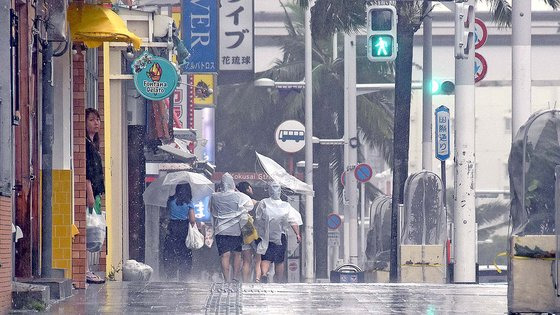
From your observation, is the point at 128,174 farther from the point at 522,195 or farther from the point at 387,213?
the point at 522,195

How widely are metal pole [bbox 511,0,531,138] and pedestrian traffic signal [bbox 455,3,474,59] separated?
0.87 meters

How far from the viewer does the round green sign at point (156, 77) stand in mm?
23953

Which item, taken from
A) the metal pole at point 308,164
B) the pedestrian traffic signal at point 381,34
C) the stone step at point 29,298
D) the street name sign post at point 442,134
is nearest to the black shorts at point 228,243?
the pedestrian traffic signal at point 381,34

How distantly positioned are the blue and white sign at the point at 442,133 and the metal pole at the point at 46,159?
16.7 m

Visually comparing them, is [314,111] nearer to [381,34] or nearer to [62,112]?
[381,34]

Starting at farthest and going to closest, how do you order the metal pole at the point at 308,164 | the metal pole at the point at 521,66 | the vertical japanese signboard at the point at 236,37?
the metal pole at the point at 308,164 < the vertical japanese signboard at the point at 236,37 < the metal pole at the point at 521,66

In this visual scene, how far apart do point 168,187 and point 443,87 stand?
24.4 feet

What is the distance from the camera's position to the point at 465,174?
78.9ft

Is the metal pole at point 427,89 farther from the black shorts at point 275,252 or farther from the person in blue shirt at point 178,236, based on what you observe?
the person in blue shirt at point 178,236

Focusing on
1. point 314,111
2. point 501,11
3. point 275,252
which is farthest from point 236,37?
point 314,111

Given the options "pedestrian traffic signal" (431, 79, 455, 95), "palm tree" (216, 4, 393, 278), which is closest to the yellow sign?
"palm tree" (216, 4, 393, 278)

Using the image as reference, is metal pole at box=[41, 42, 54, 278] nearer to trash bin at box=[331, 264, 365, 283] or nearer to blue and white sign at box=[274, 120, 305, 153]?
trash bin at box=[331, 264, 365, 283]

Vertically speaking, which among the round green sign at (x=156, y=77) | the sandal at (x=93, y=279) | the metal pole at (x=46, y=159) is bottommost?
the sandal at (x=93, y=279)

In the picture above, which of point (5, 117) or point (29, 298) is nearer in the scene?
point (5, 117)
